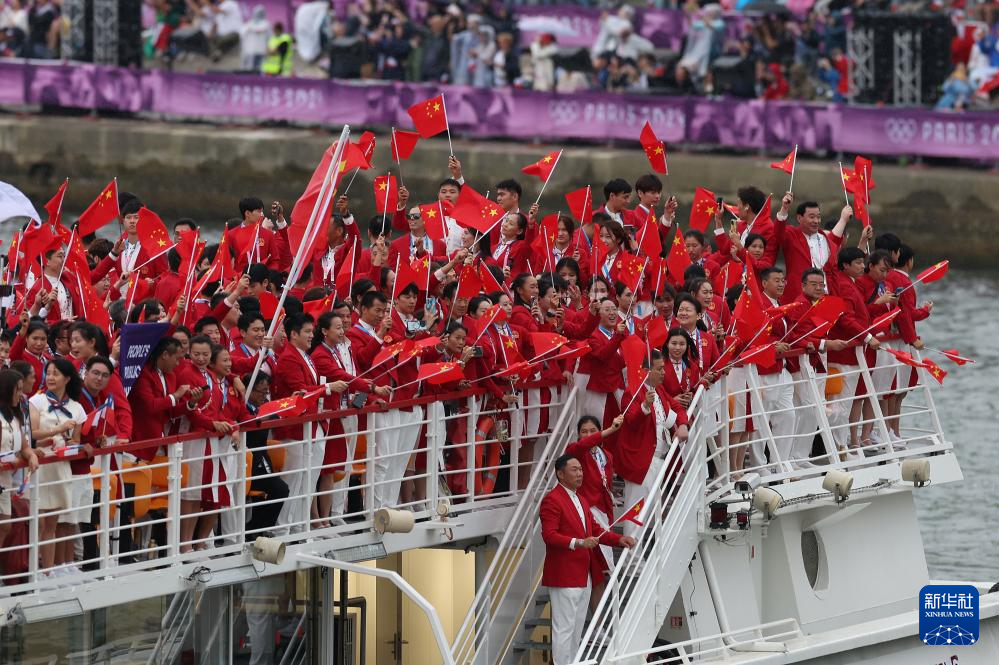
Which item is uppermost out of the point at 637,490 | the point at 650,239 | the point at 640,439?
the point at 650,239

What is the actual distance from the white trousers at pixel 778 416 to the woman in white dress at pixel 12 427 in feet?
22.8

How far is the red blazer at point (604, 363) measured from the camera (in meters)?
18.5

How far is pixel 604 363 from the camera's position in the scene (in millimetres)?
18562

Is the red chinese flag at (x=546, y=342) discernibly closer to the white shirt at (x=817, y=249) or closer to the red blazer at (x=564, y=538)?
the red blazer at (x=564, y=538)

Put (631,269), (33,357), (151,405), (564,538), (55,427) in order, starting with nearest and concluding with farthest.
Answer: (55,427) → (151,405) → (33,357) → (564,538) → (631,269)

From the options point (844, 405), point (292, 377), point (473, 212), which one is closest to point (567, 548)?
point (292, 377)

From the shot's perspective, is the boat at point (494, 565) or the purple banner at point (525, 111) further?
the purple banner at point (525, 111)

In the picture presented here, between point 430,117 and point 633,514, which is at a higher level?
point 430,117

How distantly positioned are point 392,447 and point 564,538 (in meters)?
1.52

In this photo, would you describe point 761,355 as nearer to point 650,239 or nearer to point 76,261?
point 650,239

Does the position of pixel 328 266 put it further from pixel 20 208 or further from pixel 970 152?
pixel 970 152

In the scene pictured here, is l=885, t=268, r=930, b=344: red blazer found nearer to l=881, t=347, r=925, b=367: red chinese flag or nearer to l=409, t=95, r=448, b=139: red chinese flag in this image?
l=881, t=347, r=925, b=367: red chinese flag

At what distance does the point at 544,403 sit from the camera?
18859 millimetres

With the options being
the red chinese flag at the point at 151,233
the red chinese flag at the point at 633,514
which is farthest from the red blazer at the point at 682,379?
the red chinese flag at the point at 151,233
